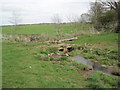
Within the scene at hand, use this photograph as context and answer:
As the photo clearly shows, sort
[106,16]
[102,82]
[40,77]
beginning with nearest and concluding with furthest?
[102,82] < [40,77] < [106,16]

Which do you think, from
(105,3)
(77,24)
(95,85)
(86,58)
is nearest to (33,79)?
(95,85)

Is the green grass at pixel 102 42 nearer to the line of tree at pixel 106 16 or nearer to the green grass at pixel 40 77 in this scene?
the line of tree at pixel 106 16

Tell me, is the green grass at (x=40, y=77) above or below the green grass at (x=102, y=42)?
below

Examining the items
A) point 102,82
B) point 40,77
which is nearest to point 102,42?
point 102,82

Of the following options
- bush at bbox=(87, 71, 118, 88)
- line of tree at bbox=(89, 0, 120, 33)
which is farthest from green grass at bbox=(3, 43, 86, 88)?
line of tree at bbox=(89, 0, 120, 33)

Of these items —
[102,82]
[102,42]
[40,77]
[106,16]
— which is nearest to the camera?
[102,82]

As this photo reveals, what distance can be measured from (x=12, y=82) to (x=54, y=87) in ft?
5.51

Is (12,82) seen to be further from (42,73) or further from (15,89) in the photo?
(42,73)

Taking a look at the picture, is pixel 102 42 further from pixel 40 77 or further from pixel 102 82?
pixel 40 77

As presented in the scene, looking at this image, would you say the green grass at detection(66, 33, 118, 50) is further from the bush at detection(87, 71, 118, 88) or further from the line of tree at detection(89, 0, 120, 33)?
the bush at detection(87, 71, 118, 88)

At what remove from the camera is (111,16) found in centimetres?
2336

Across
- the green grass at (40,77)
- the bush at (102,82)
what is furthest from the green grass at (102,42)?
the green grass at (40,77)

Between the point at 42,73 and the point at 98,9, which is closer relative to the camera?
the point at 42,73

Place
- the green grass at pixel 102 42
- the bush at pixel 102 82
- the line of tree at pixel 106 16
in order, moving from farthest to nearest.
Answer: the line of tree at pixel 106 16, the green grass at pixel 102 42, the bush at pixel 102 82
